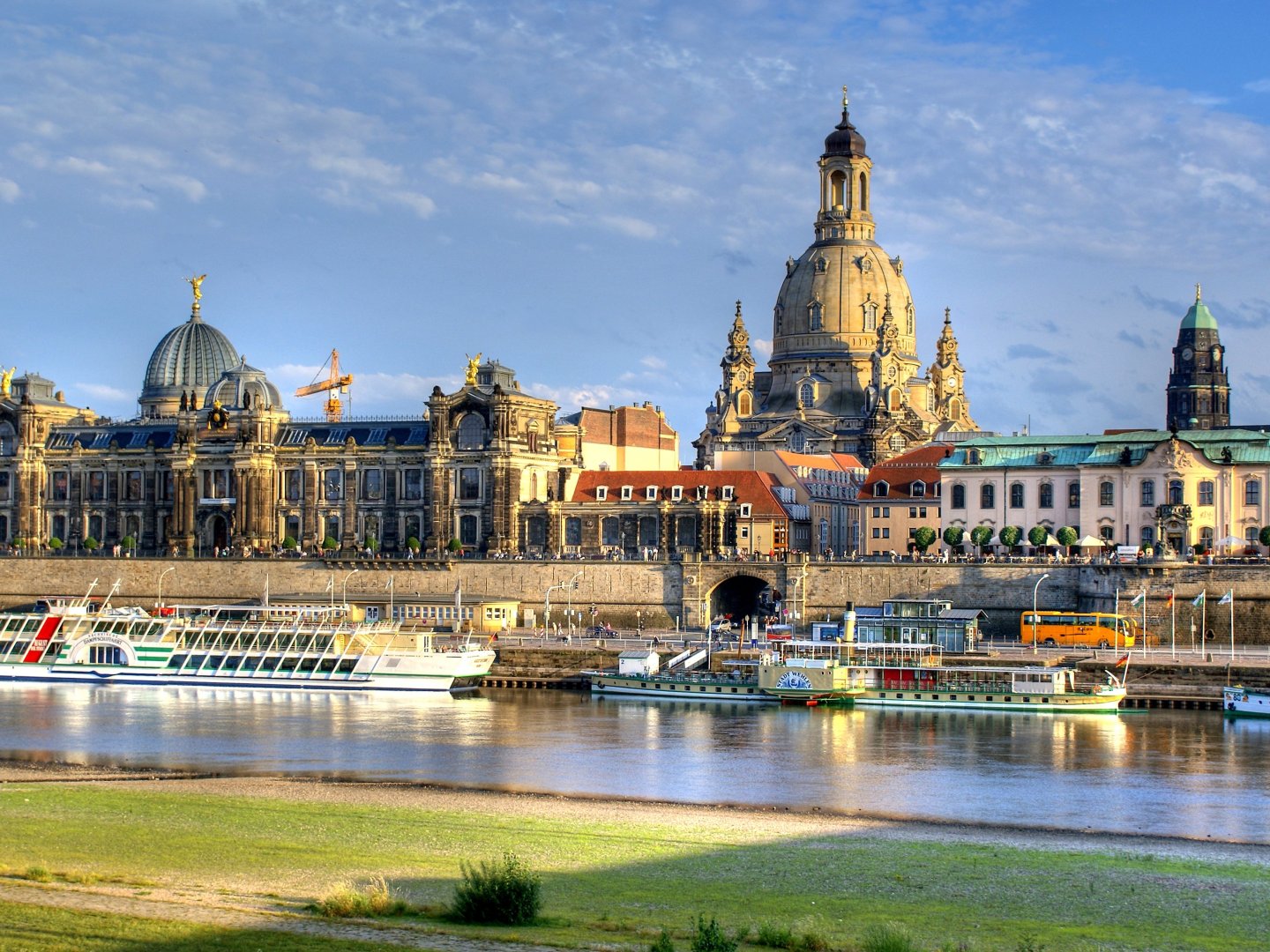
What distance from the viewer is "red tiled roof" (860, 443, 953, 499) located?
404 ft

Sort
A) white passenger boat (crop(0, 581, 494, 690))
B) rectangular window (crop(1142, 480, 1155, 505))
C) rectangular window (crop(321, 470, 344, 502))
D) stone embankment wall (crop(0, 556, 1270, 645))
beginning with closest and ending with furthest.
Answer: white passenger boat (crop(0, 581, 494, 690)) < stone embankment wall (crop(0, 556, 1270, 645)) < rectangular window (crop(1142, 480, 1155, 505)) < rectangular window (crop(321, 470, 344, 502))

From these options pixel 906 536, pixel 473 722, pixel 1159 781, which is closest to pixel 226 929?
pixel 1159 781

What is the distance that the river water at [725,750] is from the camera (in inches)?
2162

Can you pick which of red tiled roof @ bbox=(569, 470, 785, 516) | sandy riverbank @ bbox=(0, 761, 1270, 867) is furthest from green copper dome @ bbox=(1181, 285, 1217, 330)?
sandy riverbank @ bbox=(0, 761, 1270, 867)

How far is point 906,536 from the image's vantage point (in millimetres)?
121812

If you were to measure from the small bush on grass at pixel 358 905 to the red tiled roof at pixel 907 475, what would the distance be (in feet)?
297

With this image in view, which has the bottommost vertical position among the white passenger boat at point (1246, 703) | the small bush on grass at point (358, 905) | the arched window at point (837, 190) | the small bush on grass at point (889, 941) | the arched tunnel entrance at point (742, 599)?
the small bush on grass at point (889, 941)

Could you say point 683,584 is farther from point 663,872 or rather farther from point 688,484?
point 663,872

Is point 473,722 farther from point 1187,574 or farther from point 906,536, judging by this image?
point 906,536

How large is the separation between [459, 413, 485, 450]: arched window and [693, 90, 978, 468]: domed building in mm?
39186

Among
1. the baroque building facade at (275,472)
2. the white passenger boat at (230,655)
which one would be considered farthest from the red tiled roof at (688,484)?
the white passenger boat at (230,655)

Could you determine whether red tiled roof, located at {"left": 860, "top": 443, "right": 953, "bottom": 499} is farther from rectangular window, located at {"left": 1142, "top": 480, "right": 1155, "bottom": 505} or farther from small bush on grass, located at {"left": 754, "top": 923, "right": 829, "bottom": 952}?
small bush on grass, located at {"left": 754, "top": 923, "right": 829, "bottom": 952}

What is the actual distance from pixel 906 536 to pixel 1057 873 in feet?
263

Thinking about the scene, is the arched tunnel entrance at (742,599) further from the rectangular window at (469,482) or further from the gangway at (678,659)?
the gangway at (678,659)
